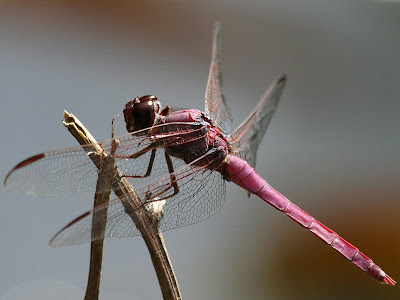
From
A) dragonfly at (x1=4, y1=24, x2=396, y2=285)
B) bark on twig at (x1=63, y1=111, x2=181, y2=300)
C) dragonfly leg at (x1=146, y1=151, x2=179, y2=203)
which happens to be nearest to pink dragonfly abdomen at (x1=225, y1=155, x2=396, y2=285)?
dragonfly at (x1=4, y1=24, x2=396, y2=285)

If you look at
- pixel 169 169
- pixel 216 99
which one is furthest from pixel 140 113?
pixel 216 99

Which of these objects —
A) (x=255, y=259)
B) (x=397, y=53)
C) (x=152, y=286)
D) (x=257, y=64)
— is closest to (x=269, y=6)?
(x=257, y=64)

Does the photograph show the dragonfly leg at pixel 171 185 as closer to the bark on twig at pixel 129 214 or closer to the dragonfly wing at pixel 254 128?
the bark on twig at pixel 129 214

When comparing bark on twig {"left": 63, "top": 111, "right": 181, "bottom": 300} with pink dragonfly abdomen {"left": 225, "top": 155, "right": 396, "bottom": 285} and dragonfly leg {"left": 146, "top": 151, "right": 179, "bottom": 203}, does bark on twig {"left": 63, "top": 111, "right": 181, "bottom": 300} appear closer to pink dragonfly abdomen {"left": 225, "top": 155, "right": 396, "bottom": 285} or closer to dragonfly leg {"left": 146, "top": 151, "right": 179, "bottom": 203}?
dragonfly leg {"left": 146, "top": 151, "right": 179, "bottom": 203}

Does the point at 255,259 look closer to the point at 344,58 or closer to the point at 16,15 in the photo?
the point at 344,58

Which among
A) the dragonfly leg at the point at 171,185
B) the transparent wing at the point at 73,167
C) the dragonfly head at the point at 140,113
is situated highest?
the dragonfly head at the point at 140,113

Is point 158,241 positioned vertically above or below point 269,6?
below

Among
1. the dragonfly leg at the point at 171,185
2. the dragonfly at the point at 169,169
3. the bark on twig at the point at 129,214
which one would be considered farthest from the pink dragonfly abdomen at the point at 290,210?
the bark on twig at the point at 129,214
